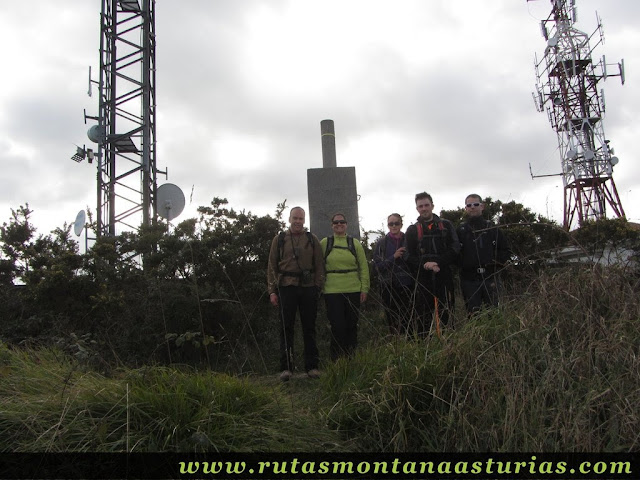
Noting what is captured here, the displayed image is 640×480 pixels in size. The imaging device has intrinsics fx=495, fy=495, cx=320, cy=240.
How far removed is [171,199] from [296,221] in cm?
471

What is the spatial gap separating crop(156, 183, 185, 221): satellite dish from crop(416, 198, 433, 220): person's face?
16.5ft

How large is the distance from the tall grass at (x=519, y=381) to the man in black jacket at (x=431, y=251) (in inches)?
51.7

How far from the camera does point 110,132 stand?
447 inches

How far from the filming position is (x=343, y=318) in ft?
15.6

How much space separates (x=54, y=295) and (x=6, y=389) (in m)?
3.11

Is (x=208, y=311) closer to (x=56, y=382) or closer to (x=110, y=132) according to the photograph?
(x=56, y=382)

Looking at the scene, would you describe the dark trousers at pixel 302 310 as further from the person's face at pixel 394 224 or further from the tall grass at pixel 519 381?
the tall grass at pixel 519 381

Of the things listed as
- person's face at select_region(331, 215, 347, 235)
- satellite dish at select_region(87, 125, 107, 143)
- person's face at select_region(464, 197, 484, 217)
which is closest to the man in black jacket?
person's face at select_region(464, 197, 484, 217)

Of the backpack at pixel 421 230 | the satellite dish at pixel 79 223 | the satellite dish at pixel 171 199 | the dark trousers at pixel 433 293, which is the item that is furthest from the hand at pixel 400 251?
the satellite dish at pixel 79 223

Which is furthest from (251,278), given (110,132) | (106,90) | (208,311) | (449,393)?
(106,90)

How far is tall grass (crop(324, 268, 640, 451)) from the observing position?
229 cm

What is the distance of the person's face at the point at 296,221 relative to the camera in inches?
194

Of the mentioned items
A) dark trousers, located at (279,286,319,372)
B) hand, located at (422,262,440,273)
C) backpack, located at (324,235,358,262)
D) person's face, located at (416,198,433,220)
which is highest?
person's face, located at (416,198,433,220)

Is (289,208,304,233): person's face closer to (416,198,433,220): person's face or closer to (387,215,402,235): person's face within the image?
(387,215,402,235): person's face
